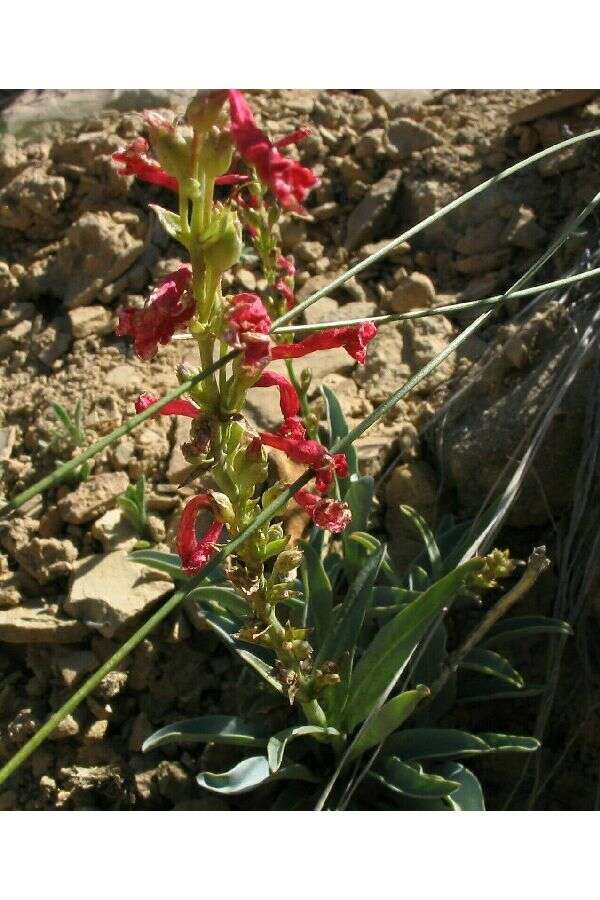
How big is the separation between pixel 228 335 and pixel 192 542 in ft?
1.69

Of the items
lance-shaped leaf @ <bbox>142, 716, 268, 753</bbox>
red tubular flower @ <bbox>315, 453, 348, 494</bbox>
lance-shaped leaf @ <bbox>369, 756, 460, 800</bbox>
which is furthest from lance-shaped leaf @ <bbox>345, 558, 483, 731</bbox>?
red tubular flower @ <bbox>315, 453, 348, 494</bbox>

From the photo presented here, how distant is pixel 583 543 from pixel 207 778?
122 cm

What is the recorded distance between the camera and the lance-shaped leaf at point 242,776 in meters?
1.97

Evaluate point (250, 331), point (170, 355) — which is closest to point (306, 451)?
point (250, 331)

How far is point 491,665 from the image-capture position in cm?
236

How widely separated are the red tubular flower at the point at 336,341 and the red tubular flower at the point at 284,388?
1.8 inches

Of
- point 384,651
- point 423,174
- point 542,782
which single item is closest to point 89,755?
point 384,651

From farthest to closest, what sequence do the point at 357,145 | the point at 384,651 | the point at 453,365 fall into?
1. the point at 357,145
2. the point at 453,365
3. the point at 384,651

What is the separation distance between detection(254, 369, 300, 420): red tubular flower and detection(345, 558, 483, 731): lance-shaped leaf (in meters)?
0.48

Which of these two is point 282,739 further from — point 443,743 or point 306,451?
point 306,451

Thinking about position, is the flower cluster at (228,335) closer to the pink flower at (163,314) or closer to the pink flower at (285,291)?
the pink flower at (163,314)

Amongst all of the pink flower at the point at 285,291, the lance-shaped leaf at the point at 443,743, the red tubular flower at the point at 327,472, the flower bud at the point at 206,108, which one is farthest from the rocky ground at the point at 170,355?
the flower bud at the point at 206,108

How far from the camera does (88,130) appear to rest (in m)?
3.90

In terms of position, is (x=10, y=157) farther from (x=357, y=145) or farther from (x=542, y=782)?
(x=542, y=782)
